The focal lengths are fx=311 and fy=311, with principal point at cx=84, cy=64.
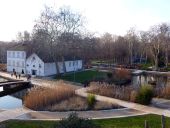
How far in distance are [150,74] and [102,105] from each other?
1163 inches

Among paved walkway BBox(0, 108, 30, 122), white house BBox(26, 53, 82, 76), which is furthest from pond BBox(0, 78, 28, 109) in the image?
white house BBox(26, 53, 82, 76)

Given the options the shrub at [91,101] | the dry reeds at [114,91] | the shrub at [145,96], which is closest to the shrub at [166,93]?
the dry reeds at [114,91]

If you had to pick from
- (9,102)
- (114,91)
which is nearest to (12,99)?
(9,102)

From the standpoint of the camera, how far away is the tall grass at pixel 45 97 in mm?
22423

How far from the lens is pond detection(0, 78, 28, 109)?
26.8 metres

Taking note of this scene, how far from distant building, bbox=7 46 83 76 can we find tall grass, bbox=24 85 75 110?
20.1m

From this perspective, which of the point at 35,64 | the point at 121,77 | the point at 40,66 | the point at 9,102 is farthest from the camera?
the point at 35,64

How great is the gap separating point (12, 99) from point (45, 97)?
27.0 feet

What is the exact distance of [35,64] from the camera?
4662 cm

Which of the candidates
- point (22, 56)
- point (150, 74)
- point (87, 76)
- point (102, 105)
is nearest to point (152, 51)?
point (150, 74)

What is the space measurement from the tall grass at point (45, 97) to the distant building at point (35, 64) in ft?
66.1

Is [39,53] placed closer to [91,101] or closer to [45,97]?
[45,97]

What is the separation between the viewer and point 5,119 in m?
18.9

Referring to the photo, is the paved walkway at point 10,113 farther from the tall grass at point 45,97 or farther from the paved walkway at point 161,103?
the paved walkway at point 161,103
